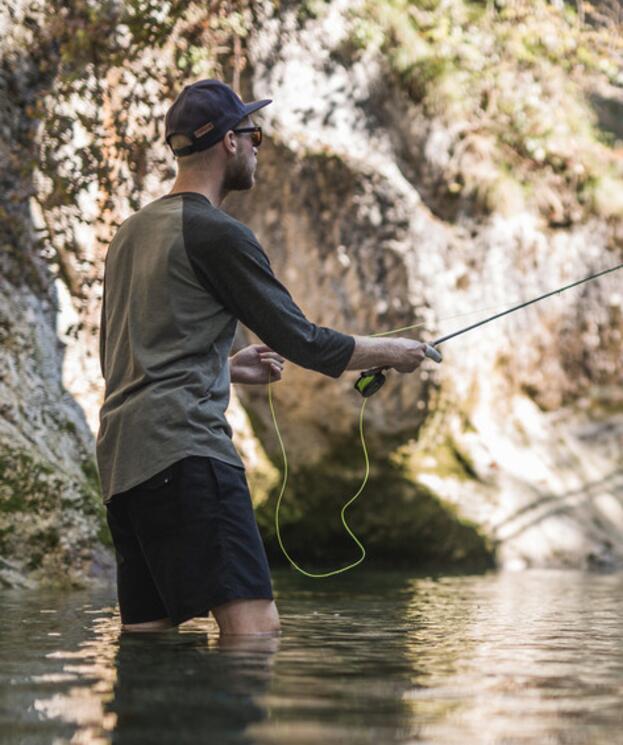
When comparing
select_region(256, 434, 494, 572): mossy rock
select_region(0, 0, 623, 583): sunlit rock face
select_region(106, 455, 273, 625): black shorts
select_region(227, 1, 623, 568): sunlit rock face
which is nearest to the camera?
select_region(106, 455, 273, 625): black shorts

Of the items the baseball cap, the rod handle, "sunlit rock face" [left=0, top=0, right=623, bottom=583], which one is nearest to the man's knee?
the rod handle

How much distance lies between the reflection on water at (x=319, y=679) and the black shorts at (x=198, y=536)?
163 millimetres

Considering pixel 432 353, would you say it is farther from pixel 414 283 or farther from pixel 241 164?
pixel 414 283

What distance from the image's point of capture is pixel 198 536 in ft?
12.3

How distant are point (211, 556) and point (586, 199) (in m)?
9.55

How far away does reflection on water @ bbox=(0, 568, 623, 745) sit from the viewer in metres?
2.46

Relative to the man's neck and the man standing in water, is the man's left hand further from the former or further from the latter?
the man's neck

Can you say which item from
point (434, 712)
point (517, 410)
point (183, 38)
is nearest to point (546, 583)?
point (517, 410)

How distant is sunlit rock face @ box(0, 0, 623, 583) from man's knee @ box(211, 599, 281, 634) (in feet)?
18.3

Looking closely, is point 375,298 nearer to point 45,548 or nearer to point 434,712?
point 45,548

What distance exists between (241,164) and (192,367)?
74cm

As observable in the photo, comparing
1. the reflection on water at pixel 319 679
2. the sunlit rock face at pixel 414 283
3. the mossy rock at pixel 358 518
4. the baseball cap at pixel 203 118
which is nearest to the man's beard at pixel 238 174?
the baseball cap at pixel 203 118

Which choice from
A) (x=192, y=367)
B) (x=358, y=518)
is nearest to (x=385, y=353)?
(x=192, y=367)

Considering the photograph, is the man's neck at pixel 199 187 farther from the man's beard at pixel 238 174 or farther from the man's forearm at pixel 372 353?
the man's forearm at pixel 372 353
